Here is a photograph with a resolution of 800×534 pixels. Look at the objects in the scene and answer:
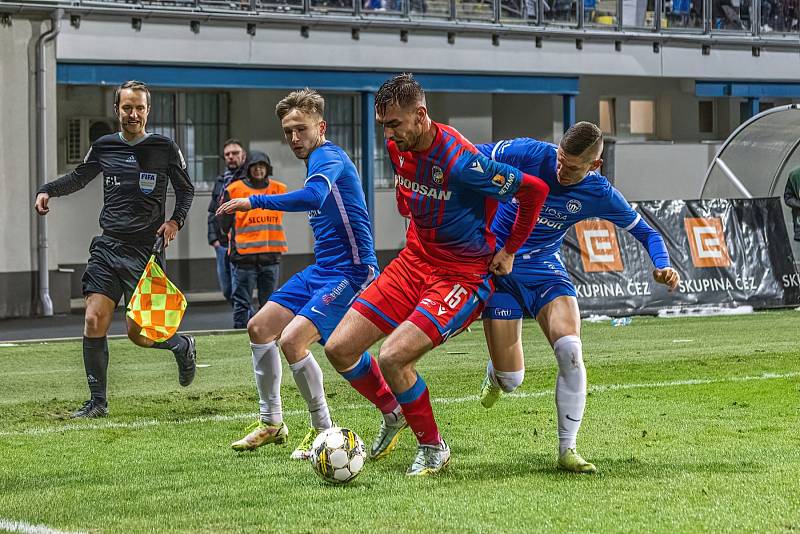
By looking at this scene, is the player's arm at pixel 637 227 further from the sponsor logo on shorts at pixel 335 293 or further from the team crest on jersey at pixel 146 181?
the team crest on jersey at pixel 146 181

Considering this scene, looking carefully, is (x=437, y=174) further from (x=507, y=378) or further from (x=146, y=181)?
(x=146, y=181)

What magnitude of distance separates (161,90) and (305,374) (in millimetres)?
16975

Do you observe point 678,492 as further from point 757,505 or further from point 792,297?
point 792,297

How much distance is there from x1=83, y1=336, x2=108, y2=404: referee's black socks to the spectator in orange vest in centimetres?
644

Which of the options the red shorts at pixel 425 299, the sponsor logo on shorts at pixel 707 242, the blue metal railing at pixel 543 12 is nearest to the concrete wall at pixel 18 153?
the blue metal railing at pixel 543 12

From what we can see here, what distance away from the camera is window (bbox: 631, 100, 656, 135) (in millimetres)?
32094

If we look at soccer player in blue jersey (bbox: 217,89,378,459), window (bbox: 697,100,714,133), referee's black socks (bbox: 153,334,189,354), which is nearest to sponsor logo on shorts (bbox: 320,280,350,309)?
soccer player in blue jersey (bbox: 217,89,378,459)

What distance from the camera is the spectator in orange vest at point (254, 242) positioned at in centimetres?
1647

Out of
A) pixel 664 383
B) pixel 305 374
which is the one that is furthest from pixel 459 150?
pixel 664 383

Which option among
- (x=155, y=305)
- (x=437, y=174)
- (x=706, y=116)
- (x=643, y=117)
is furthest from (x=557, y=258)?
(x=706, y=116)

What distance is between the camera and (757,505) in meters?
6.53

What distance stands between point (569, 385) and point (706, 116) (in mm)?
26582

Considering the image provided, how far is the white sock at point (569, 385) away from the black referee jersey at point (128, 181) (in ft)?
11.9

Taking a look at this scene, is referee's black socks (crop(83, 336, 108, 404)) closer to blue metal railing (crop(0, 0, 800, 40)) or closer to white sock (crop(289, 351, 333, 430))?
white sock (crop(289, 351, 333, 430))
